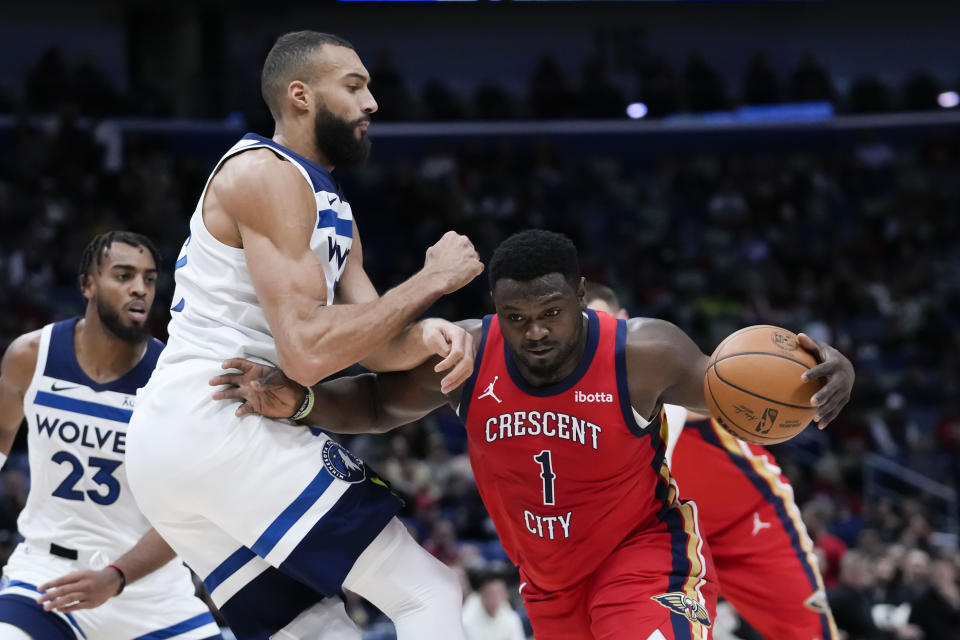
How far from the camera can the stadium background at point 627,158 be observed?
13812mm

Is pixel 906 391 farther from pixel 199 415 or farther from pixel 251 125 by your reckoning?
pixel 199 415

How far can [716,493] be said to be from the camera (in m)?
5.13

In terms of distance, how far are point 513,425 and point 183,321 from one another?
1.13 metres

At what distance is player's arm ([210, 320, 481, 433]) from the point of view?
3248mm

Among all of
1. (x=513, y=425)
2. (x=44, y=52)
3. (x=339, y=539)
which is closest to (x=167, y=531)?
(x=339, y=539)

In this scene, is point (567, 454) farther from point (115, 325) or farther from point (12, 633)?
point (12, 633)

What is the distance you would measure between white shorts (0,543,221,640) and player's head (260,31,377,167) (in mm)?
1961

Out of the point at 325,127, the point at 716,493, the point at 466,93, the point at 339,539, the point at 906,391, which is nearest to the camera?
the point at 339,539

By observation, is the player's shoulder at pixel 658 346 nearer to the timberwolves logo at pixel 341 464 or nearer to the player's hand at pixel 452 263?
the player's hand at pixel 452 263

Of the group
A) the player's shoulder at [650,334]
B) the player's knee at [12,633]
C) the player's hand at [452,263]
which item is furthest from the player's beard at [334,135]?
the player's knee at [12,633]

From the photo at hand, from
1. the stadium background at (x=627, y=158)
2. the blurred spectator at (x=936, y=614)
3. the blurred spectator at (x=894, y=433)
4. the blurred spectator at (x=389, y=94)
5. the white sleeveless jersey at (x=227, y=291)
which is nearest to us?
the white sleeveless jersey at (x=227, y=291)

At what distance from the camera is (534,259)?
3.54 meters

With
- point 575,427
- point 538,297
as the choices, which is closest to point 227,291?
point 538,297

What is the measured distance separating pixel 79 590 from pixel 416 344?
1676 mm
